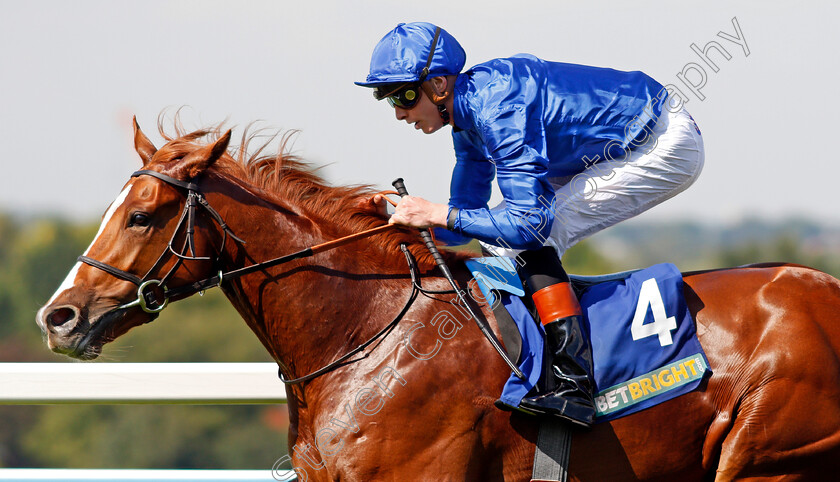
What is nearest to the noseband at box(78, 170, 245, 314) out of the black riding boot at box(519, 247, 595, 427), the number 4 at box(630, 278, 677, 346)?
the black riding boot at box(519, 247, 595, 427)

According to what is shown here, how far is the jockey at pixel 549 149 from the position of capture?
112 inches

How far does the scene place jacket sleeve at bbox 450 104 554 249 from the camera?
9.21 ft

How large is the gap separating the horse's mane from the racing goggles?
1.21 feet

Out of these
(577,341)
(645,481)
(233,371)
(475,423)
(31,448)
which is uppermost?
(577,341)

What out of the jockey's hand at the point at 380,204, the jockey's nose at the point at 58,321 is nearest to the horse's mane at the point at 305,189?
the jockey's hand at the point at 380,204

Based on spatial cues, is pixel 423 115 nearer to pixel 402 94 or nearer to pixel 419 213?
pixel 402 94

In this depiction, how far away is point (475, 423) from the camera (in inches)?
112

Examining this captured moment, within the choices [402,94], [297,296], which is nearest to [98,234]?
[297,296]

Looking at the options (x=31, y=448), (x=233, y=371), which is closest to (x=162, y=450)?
(x=31, y=448)

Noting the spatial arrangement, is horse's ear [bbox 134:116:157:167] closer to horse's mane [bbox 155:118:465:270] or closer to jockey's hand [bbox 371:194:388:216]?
horse's mane [bbox 155:118:465:270]

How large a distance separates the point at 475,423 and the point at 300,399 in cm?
62

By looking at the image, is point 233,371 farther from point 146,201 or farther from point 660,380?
point 660,380

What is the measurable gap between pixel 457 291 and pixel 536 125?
612 mm

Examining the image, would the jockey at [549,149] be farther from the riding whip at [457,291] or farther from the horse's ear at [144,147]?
the horse's ear at [144,147]
